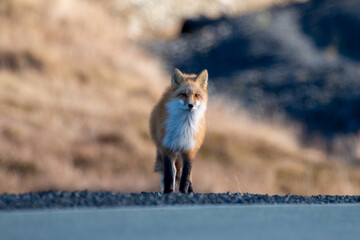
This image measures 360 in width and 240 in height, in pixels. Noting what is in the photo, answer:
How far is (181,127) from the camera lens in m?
8.47

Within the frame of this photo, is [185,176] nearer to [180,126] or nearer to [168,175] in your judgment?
[168,175]

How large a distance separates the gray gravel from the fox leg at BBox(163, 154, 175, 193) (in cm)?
86

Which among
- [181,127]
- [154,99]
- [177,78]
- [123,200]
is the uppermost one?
[154,99]

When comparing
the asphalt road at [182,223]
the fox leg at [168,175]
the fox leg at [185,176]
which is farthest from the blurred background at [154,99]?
the asphalt road at [182,223]

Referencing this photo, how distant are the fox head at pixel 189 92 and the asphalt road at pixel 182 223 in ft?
6.44

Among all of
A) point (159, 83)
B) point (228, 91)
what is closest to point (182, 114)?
point (159, 83)

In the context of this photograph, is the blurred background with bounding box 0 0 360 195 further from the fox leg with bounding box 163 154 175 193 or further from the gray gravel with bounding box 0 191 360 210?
the gray gravel with bounding box 0 191 360 210

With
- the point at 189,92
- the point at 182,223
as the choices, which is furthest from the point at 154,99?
the point at 182,223

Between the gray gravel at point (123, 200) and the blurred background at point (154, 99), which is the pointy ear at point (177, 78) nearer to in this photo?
the gray gravel at point (123, 200)

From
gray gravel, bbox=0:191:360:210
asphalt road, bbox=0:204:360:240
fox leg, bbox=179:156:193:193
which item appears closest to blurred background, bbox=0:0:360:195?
fox leg, bbox=179:156:193:193

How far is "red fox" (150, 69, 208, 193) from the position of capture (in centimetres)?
845

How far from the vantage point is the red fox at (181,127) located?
8445 mm

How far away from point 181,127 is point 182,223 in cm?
286

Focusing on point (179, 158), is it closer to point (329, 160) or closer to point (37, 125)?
point (37, 125)
